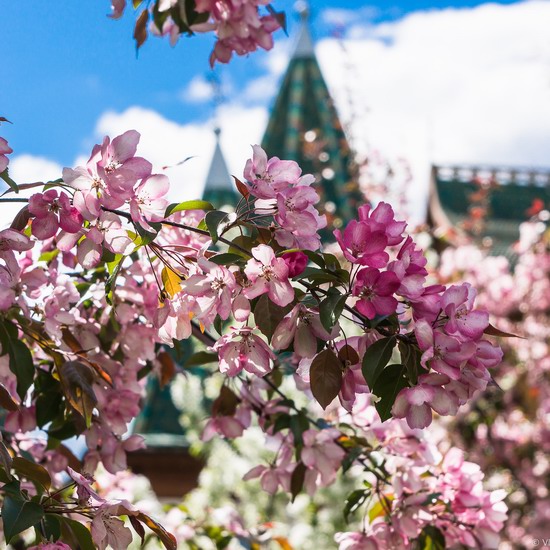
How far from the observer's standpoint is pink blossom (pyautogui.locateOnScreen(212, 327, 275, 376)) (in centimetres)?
121

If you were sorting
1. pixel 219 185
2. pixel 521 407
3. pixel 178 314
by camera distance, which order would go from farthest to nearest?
pixel 219 185, pixel 521 407, pixel 178 314

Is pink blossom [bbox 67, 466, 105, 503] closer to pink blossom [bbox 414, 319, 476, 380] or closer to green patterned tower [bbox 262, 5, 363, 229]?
pink blossom [bbox 414, 319, 476, 380]

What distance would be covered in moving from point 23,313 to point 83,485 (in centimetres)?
40

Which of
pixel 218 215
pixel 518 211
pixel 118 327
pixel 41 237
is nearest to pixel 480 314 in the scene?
pixel 218 215

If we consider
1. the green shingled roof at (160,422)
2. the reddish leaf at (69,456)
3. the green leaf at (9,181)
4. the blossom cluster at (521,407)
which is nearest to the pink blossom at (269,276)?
the green leaf at (9,181)

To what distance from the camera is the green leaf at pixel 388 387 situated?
1.13m

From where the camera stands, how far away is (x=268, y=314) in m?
1.15

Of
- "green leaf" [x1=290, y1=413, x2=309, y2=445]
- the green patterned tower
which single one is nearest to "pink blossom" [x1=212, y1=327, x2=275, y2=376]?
"green leaf" [x1=290, y1=413, x2=309, y2=445]

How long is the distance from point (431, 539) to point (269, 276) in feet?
2.27

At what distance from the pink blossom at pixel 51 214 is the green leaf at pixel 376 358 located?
43 centimetres

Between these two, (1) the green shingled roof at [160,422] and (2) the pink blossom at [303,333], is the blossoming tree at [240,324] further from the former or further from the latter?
(1) the green shingled roof at [160,422]

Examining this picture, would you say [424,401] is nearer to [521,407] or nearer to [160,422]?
[521,407]

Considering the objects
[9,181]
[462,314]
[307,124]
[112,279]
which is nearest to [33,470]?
[112,279]

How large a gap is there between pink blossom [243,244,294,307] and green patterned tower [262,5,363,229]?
491 centimetres
